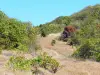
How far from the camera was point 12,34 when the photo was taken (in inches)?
1016

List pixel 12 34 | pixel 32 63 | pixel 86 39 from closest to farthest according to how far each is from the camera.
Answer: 1. pixel 32 63
2. pixel 12 34
3. pixel 86 39

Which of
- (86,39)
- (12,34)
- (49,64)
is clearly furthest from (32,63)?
(86,39)

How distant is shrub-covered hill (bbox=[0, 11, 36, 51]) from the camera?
996 inches

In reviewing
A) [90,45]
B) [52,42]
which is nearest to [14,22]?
[90,45]

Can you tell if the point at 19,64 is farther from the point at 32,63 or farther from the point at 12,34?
the point at 12,34

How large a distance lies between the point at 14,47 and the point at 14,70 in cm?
1244

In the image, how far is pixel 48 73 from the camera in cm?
1450

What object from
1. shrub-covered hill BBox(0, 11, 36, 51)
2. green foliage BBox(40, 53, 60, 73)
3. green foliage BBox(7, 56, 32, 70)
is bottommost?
green foliage BBox(40, 53, 60, 73)

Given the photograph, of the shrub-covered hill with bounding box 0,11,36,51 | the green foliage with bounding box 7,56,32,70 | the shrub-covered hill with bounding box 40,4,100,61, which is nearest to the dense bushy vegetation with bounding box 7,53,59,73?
the green foliage with bounding box 7,56,32,70

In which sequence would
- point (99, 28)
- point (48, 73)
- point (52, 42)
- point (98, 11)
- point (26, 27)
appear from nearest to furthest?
point (48, 73) → point (26, 27) → point (99, 28) → point (52, 42) → point (98, 11)

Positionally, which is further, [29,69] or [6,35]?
[6,35]

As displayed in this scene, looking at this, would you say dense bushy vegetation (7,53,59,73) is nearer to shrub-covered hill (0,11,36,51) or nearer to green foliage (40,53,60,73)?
green foliage (40,53,60,73)

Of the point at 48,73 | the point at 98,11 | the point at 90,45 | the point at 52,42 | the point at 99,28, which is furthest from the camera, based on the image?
the point at 98,11

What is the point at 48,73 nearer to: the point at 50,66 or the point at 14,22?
the point at 50,66
